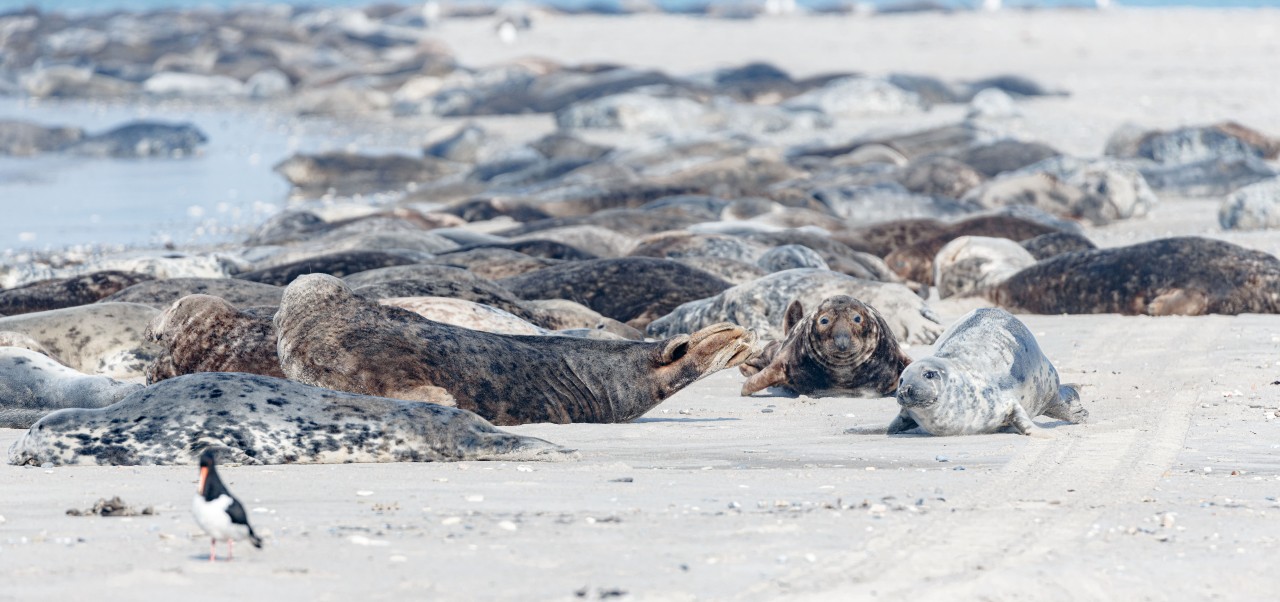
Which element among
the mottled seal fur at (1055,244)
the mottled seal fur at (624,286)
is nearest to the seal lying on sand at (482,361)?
the mottled seal fur at (624,286)

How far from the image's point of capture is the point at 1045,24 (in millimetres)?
41688

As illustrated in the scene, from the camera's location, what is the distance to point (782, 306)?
8.21 metres

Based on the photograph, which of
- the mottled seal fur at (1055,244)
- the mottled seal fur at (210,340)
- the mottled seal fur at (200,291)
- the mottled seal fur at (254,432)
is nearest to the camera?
the mottled seal fur at (254,432)

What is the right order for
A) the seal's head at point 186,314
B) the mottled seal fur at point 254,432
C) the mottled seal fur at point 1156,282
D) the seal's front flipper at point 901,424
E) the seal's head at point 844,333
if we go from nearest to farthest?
the mottled seal fur at point 254,432, the seal's front flipper at point 901,424, the seal's head at point 186,314, the seal's head at point 844,333, the mottled seal fur at point 1156,282

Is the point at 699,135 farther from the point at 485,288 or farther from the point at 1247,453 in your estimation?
the point at 1247,453

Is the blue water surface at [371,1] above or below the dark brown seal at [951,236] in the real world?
above

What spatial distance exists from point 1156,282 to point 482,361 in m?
4.49

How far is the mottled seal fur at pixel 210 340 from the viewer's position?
20.3 feet

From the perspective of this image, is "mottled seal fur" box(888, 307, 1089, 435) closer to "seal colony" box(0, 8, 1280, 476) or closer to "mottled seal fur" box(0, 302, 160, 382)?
"seal colony" box(0, 8, 1280, 476)

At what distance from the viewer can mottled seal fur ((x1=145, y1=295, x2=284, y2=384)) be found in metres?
6.20

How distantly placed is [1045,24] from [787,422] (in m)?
37.8

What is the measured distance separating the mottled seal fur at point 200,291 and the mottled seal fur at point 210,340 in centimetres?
136

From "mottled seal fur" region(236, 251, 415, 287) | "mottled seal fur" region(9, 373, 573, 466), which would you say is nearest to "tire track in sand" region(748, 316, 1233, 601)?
"mottled seal fur" region(9, 373, 573, 466)

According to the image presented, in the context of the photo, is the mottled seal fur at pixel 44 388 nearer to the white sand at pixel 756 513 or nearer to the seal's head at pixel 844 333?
the white sand at pixel 756 513
